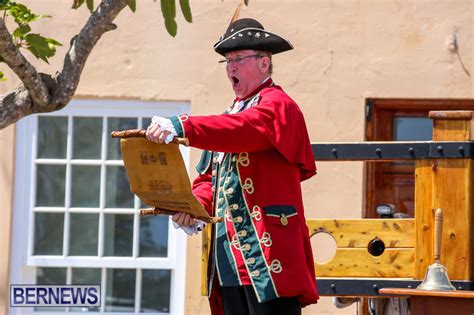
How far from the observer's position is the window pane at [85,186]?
8953 millimetres

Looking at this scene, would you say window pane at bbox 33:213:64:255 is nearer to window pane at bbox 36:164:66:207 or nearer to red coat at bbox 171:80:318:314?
window pane at bbox 36:164:66:207

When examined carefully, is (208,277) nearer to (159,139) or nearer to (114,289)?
(159,139)

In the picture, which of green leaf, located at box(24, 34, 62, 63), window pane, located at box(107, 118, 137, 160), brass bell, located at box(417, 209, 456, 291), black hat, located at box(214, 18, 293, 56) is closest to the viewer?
black hat, located at box(214, 18, 293, 56)

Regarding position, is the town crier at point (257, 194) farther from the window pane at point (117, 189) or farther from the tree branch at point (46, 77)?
the window pane at point (117, 189)

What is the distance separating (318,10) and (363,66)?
49 cm

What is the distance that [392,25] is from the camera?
344 inches

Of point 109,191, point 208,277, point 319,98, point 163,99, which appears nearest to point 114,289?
point 109,191

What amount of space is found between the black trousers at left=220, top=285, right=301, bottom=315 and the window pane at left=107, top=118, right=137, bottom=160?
12.2 feet

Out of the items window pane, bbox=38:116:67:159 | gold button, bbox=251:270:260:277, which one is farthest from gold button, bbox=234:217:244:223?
window pane, bbox=38:116:67:159

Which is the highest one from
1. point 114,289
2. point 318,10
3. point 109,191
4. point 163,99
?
point 318,10

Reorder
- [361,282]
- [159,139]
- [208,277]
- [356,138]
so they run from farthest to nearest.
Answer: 1. [356,138]
2. [361,282]
3. [208,277]
4. [159,139]


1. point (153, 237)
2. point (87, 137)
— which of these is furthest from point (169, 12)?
point (153, 237)

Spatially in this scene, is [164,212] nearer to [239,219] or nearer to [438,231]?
[239,219]

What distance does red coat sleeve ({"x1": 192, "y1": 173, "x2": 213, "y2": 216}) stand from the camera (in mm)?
5438
